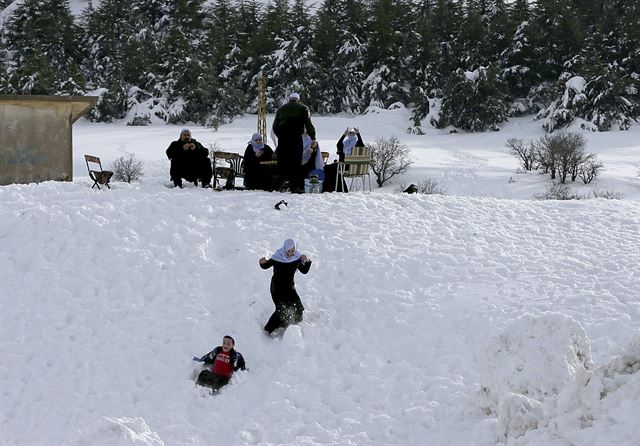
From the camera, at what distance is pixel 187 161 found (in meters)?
12.1

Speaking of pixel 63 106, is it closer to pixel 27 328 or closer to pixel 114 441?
pixel 27 328

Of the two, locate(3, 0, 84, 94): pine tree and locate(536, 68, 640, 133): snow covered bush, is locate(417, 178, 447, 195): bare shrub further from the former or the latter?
locate(3, 0, 84, 94): pine tree

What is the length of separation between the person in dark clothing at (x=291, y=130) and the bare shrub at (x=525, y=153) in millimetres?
13660

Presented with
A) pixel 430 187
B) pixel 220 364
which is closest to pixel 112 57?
pixel 430 187

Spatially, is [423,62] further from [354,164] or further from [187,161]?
[187,161]

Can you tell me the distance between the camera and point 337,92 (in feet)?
116

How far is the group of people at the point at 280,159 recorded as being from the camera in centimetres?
1190

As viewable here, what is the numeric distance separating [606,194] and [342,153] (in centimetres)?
1029

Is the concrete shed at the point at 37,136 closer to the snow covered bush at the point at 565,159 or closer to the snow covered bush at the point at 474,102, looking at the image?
the snow covered bush at the point at 565,159

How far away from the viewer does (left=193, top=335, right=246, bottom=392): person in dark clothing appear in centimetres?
684

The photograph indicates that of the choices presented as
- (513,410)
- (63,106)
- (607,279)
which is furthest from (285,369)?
(63,106)

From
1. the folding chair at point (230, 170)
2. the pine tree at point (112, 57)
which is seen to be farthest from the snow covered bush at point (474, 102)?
the folding chair at point (230, 170)

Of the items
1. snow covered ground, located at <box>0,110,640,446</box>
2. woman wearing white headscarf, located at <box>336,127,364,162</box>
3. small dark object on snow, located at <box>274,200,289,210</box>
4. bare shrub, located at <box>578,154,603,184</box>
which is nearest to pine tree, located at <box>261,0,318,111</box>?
bare shrub, located at <box>578,154,603,184</box>

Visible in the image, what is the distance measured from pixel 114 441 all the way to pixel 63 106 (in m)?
9.44
